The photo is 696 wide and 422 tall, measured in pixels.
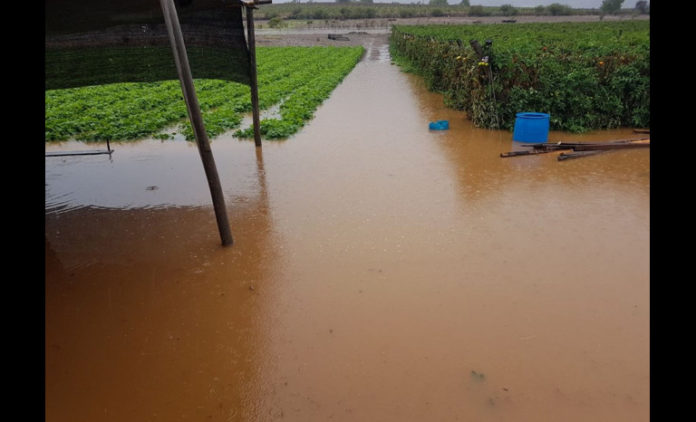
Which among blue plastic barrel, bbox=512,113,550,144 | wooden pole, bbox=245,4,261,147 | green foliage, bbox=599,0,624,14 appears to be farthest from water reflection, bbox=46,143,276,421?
green foliage, bbox=599,0,624,14

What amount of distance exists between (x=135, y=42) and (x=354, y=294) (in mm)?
6226

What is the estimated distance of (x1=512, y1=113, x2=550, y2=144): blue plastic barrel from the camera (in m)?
9.45

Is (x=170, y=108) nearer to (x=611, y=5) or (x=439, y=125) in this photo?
(x=439, y=125)

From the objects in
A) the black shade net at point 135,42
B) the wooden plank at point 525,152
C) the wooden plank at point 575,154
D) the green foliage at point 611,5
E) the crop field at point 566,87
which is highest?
the green foliage at point 611,5

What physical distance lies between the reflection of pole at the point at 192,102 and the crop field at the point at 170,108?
218 inches

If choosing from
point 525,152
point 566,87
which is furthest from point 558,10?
point 525,152

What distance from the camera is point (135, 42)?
307 inches

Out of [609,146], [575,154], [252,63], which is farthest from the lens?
[252,63]

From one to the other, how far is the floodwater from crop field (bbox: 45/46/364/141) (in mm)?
3290

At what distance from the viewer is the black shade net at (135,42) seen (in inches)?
258

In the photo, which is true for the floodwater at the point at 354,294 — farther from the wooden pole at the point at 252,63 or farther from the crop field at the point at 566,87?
the crop field at the point at 566,87

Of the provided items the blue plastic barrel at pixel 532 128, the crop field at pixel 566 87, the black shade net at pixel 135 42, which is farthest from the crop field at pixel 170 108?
the blue plastic barrel at pixel 532 128

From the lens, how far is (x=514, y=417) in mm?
2930

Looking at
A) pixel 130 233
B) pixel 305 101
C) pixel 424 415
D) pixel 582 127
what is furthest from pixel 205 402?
pixel 305 101
